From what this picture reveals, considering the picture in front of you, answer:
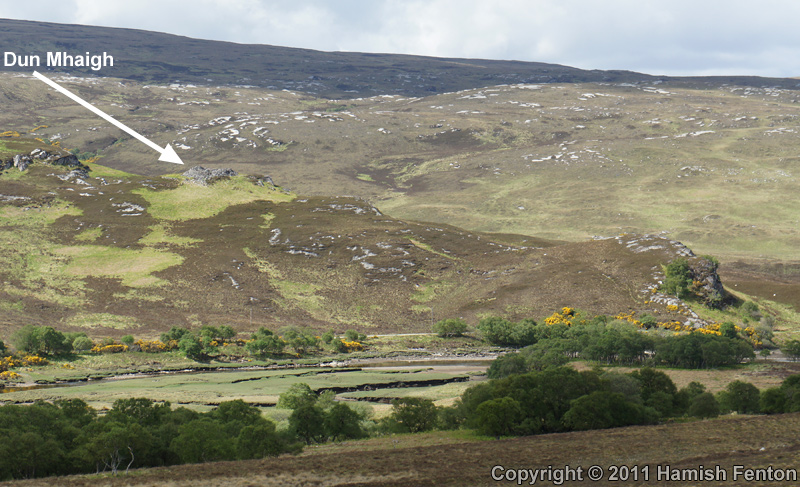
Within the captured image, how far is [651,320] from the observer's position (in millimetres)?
105562

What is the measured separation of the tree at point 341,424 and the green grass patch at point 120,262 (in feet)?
259

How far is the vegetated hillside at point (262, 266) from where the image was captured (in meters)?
114

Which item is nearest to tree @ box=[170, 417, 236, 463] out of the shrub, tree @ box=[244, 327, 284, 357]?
tree @ box=[244, 327, 284, 357]

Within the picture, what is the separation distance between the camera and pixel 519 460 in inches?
1604

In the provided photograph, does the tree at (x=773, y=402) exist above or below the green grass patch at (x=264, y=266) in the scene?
below

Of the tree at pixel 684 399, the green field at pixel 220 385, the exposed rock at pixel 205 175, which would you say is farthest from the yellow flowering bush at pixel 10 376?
the exposed rock at pixel 205 175

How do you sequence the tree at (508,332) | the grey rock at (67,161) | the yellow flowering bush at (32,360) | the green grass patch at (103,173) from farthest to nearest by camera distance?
the green grass patch at (103,173), the grey rock at (67,161), the tree at (508,332), the yellow flowering bush at (32,360)

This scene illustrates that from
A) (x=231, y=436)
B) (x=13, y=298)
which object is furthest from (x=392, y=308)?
(x=231, y=436)

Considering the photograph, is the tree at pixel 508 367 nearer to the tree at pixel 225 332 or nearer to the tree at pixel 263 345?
the tree at pixel 263 345

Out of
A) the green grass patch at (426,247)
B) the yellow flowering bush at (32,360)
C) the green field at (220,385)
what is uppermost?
the green grass patch at (426,247)

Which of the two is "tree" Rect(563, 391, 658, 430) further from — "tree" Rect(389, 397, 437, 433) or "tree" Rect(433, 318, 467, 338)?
"tree" Rect(433, 318, 467, 338)

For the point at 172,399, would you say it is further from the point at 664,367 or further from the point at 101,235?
the point at 101,235

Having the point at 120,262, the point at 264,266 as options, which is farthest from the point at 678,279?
the point at 120,262

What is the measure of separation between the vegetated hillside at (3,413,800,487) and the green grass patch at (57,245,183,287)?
86.3 m
